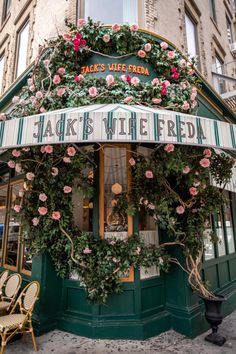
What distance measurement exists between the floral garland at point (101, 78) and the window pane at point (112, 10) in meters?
1.53

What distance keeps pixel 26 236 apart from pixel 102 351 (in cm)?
234

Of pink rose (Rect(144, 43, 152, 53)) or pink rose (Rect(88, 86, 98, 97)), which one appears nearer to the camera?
pink rose (Rect(88, 86, 98, 97))

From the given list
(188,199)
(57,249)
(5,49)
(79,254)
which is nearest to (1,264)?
(57,249)

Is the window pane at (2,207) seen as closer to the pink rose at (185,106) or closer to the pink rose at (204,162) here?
the pink rose at (185,106)

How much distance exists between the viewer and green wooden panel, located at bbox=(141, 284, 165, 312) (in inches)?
186

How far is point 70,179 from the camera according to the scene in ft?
15.3

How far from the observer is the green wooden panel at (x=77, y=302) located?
15.4ft

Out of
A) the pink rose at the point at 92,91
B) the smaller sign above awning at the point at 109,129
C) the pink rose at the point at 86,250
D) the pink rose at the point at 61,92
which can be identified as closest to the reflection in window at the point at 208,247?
the pink rose at the point at 86,250

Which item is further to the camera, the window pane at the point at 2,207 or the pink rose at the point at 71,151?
the window pane at the point at 2,207

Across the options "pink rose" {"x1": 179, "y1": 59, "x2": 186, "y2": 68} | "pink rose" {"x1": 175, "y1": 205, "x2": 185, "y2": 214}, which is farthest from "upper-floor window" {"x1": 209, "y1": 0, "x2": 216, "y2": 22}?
"pink rose" {"x1": 175, "y1": 205, "x2": 185, "y2": 214}

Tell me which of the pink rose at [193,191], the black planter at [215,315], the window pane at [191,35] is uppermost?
the window pane at [191,35]

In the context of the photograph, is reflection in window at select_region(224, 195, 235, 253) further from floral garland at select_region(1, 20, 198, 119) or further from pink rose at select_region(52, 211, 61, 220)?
pink rose at select_region(52, 211, 61, 220)

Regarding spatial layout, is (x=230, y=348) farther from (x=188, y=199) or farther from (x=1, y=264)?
(x=1, y=264)

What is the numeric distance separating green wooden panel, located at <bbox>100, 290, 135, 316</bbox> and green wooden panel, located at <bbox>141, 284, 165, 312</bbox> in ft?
0.71
